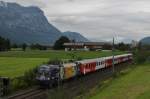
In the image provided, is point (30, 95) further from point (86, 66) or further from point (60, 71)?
point (86, 66)

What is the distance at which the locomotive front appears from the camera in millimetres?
44062

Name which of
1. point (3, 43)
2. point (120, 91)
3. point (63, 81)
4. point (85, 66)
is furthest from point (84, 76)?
point (3, 43)

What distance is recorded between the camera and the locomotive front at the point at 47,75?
145 ft

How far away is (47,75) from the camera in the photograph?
44188 millimetres

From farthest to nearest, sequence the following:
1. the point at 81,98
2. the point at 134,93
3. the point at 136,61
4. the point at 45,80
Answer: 1. the point at 136,61
2. the point at 45,80
3. the point at 134,93
4. the point at 81,98

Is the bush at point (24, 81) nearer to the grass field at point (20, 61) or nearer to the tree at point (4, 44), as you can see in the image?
the grass field at point (20, 61)

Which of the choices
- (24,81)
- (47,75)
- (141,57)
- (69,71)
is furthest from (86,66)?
(141,57)

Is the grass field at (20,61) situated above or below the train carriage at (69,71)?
below

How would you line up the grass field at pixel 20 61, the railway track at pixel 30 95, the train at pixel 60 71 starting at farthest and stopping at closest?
the grass field at pixel 20 61, the train at pixel 60 71, the railway track at pixel 30 95

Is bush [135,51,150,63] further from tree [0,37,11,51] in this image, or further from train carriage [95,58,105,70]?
tree [0,37,11,51]

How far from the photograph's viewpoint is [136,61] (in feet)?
332

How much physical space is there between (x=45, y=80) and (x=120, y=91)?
30.4 ft

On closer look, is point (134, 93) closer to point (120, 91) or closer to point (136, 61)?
point (120, 91)

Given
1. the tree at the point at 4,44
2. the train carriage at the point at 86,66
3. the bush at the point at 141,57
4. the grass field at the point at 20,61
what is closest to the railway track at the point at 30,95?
the grass field at the point at 20,61
